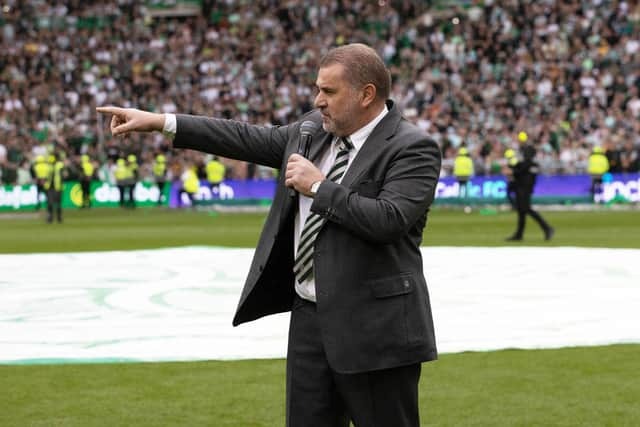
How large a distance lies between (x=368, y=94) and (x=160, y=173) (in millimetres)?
37134

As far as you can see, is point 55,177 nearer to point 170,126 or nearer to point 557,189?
point 557,189

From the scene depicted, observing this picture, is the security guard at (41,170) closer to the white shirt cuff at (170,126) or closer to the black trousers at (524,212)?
the black trousers at (524,212)

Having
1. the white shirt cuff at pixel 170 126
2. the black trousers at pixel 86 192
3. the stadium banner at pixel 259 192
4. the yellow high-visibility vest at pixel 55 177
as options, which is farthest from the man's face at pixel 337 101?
the black trousers at pixel 86 192

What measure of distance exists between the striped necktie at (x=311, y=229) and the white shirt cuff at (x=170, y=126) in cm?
73

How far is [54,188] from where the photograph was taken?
108 ft

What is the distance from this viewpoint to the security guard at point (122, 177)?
40.0 meters

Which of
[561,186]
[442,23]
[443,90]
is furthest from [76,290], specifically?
[442,23]

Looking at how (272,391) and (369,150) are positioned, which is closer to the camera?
(369,150)

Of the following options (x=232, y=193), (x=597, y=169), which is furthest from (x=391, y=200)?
(x=232, y=193)

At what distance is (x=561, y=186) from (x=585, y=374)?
98.3 feet

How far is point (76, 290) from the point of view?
13.2 metres

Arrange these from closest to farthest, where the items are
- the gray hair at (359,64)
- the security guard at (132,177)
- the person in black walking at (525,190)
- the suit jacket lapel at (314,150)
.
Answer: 1. the gray hair at (359,64)
2. the suit jacket lapel at (314,150)
3. the person in black walking at (525,190)
4. the security guard at (132,177)

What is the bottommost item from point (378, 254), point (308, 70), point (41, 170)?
point (41, 170)

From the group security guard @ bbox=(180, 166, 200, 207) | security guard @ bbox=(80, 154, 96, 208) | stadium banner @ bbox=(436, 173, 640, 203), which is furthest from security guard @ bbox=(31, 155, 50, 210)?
stadium banner @ bbox=(436, 173, 640, 203)
